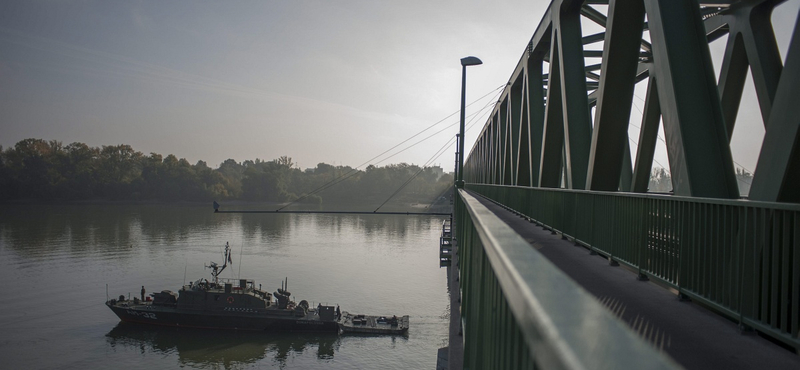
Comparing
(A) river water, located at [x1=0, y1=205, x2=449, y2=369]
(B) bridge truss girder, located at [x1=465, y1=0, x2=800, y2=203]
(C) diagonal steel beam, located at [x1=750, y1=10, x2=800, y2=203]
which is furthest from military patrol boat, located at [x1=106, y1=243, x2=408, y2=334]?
(C) diagonal steel beam, located at [x1=750, y1=10, x2=800, y2=203]

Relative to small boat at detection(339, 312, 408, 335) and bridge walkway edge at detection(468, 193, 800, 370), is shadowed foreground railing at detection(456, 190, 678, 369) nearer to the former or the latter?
bridge walkway edge at detection(468, 193, 800, 370)

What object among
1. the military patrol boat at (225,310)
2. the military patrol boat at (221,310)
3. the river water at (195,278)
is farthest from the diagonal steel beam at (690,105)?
the military patrol boat at (221,310)

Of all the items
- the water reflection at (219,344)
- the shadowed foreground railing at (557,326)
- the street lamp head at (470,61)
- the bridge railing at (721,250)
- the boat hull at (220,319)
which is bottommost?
the water reflection at (219,344)

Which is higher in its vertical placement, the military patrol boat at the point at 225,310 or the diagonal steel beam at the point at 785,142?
the diagonal steel beam at the point at 785,142

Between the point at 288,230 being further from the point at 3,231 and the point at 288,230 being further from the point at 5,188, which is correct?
the point at 5,188

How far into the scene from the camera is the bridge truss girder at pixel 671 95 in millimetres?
5316

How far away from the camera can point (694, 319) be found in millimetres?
4820

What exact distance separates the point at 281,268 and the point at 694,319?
2137 inches

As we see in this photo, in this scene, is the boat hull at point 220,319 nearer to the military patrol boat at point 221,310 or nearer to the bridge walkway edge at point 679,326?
the military patrol boat at point 221,310

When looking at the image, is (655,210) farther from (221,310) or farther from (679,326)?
(221,310)

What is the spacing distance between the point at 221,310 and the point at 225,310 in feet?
1.29

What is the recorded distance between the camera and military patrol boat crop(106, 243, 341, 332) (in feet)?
136

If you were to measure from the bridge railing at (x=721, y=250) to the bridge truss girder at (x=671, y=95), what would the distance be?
63cm

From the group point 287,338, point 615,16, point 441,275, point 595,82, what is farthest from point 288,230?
point 615,16
